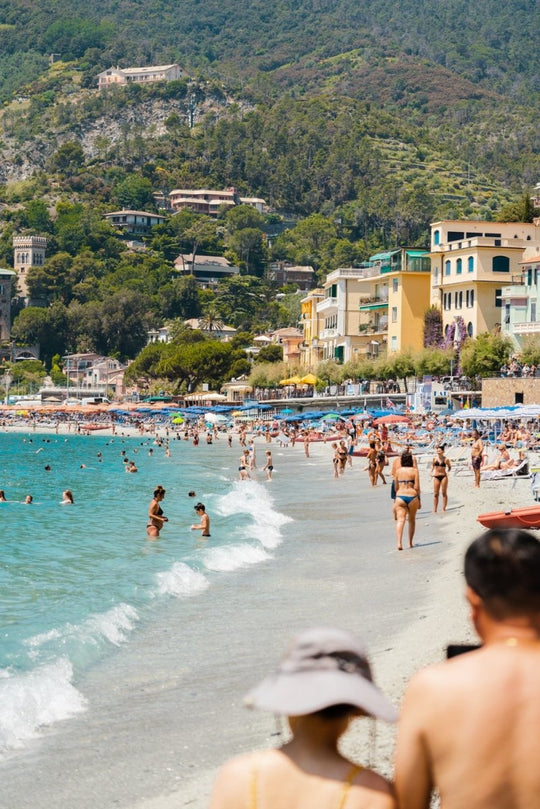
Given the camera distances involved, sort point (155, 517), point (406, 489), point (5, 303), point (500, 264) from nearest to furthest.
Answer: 1. point (406, 489)
2. point (155, 517)
3. point (500, 264)
4. point (5, 303)

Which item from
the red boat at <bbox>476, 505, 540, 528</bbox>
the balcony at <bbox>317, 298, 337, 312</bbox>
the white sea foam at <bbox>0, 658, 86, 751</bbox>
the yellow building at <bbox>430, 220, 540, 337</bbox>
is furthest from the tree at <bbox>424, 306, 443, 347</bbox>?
the white sea foam at <bbox>0, 658, 86, 751</bbox>

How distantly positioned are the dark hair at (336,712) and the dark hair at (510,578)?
42 centimetres

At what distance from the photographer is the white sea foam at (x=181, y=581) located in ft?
48.0

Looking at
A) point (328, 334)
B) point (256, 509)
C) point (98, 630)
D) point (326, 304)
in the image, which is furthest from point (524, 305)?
point (98, 630)

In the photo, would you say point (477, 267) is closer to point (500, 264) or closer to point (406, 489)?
point (500, 264)

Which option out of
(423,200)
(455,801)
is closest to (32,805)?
(455,801)

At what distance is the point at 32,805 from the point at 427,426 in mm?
41327

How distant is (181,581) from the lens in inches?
601

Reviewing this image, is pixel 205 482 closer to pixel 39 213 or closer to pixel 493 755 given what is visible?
pixel 493 755

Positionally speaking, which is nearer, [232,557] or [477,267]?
[232,557]

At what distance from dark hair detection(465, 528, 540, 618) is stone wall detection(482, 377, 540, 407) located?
42986 mm

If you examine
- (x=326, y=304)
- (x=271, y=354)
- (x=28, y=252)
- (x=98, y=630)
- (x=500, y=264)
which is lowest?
(x=98, y=630)

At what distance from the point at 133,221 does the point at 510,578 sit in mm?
193496

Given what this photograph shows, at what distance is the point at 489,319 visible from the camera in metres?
58.6
